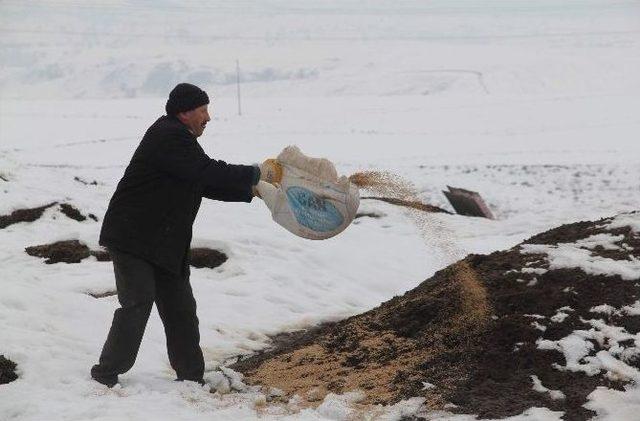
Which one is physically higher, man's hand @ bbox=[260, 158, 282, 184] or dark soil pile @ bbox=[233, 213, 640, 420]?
man's hand @ bbox=[260, 158, 282, 184]

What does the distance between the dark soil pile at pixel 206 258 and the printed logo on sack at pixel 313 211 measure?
3890 mm

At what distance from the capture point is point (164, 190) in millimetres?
3932

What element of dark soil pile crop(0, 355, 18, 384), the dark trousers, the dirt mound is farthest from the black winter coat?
the dirt mound

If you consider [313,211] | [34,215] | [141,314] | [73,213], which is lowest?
[141,314]

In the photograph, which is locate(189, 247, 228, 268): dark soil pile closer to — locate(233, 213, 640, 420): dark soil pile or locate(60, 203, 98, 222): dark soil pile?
locate(60, 203, 98, 222): dark soil pile

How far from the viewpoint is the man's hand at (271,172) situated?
4.12 m

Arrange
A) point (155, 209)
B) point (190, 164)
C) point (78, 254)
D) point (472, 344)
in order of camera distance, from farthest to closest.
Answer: point (78, 254)
point (472, 344)
point (155, 209)
point (190, 164)

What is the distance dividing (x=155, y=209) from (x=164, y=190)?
0.34ft

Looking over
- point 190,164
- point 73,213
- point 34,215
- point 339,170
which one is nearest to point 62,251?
point 34,215

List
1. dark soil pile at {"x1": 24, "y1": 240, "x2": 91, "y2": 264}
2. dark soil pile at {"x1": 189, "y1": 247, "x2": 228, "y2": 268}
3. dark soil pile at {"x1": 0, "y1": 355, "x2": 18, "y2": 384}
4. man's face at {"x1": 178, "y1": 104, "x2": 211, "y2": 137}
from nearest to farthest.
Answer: dark soil pile at {"x1": 0, "y1": 355, "x2": 18, "y2": 384} → man's face at {"x1": 178, "y1": 104, "x2": 211, "y2": 137} → dark soil pile at {"x1": 24, "y1": 240, "x2": 91, "y2": 264} → dark soil pile at {"x1": 189, "y1": 247, "x2": 228, "y2": 268}

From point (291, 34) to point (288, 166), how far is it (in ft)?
379

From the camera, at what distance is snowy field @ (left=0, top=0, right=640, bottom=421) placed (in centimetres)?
415

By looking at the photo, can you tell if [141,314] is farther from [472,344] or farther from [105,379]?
[472,344]

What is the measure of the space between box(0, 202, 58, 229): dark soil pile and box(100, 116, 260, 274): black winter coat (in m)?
5.73
